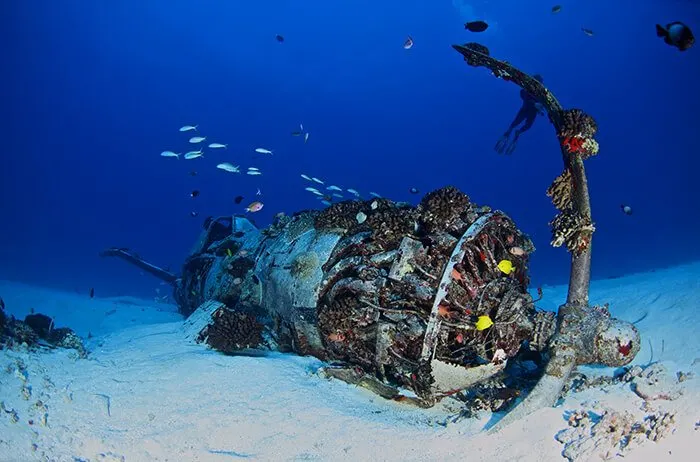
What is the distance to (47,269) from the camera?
40438mm

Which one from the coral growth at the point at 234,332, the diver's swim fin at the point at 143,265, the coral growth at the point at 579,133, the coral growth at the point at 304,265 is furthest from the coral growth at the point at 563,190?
the diver's swim fin at the point at 143,265

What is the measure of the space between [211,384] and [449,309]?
11.9 ft

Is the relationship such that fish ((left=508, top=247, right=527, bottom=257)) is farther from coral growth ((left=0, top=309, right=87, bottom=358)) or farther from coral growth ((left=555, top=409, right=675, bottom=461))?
coral growth ((left=0, top=309, right=87, bottom=358))

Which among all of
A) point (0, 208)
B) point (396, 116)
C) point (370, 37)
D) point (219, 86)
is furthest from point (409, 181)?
point (0, 208)

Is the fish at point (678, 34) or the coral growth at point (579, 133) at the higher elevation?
the fish at point (678, 34)

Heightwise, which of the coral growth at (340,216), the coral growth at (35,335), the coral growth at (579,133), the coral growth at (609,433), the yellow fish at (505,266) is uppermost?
the coral growth at (579,133)

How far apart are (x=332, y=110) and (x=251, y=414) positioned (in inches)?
5840

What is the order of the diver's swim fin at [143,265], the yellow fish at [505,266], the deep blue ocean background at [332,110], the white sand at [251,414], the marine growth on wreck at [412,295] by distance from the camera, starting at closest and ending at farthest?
the white sand at [251,414] → the marine growth on wreck at [412,295] → the yellow fish at [505,266] → the diver's swim fin at [143,265] → the deep blue ocean background at [332,110]

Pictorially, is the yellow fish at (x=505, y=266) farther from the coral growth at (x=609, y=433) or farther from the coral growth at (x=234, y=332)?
the coral growth at (x=234, y=332)

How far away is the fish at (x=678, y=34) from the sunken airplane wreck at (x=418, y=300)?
10.4ft

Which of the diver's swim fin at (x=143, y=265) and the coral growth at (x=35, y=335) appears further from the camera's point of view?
the diver's swim fin at (x=143, y=265)

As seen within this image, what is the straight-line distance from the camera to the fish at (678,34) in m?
4.94

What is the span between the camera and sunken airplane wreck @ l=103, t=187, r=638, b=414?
4.90 meters

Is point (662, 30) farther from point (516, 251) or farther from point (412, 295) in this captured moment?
point (412, 295)
